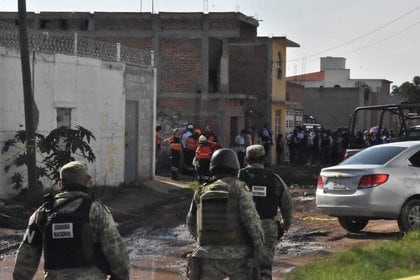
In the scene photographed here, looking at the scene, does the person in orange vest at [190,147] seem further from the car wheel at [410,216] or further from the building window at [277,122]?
the car wheel at [410,216]

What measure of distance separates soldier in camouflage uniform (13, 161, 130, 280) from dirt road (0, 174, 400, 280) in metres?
4.17

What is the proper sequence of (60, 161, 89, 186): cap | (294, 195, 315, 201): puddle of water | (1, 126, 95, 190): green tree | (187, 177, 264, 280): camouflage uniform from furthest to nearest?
1. (294, 195, 315, 201): puddle of water
2. (1, 126, 95, 190): green tree
3. (187, 177, 264, 280): camouflage uniform
4. (60, 161, 89, 186): cap

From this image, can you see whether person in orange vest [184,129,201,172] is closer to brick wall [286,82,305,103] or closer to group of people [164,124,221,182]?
group of people [164,124,221,182]

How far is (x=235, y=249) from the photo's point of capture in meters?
5.48

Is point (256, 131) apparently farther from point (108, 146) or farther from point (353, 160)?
point (353, 160)

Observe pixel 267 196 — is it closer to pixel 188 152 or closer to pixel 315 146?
pixel 188 152

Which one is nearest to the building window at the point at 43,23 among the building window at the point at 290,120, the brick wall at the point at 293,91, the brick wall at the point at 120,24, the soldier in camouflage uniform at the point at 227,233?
the brick wall at the point at 120,24

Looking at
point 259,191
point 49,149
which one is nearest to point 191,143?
point 49,149

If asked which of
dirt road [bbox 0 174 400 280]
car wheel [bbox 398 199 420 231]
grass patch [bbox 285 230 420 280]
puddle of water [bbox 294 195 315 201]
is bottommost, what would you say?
puddle of water [bbox 294 195 315 201]

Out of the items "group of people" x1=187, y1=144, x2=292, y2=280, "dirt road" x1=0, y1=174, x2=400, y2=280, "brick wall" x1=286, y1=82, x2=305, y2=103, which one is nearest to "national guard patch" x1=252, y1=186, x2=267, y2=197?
"group of people" x1=187, y1=144, x2=292, y2=280

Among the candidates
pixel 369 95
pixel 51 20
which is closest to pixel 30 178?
pixel 51 20

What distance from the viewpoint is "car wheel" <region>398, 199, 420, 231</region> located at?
11.1 metres

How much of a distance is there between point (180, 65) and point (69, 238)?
80.8 feet

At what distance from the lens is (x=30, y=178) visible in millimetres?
13664
